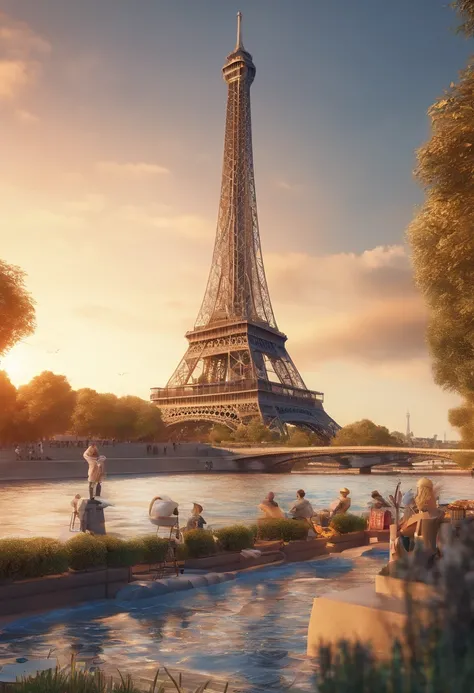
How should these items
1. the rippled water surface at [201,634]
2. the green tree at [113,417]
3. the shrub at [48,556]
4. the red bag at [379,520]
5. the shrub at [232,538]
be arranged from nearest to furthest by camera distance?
1. the rippled water surface at [201,634]
2. the shrub at [48,556]
3. the shrub at [232,538]
4. the red bag at [379,520]
5. the green tree at [113,417]

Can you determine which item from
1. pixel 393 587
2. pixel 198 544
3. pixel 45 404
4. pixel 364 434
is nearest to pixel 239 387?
pixel 45 404

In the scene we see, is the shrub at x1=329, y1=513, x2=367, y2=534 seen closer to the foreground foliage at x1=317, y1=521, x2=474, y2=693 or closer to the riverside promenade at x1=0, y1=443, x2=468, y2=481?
the foreground foliage at x1=317, y1=521, x2=474, y2=693

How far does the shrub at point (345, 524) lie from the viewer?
21.4 metres

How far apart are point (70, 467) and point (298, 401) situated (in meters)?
51.1

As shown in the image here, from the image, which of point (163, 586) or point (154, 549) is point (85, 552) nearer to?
point (163, 586)

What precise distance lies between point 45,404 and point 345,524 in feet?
210

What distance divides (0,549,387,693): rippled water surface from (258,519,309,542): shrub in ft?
12.1

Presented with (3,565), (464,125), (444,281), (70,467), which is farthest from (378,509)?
(70,467)

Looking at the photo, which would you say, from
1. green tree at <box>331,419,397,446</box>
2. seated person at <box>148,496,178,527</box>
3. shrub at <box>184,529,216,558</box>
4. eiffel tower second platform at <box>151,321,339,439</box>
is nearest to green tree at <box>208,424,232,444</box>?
eiffel tower second platform at <box>151,321,339,439</box>

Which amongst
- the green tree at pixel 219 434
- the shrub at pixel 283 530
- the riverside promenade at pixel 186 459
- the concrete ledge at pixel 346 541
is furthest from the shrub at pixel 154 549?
the green tree at pixel 219 434

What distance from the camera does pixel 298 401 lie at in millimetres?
Answer: 111000

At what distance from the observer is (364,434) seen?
13950 cm

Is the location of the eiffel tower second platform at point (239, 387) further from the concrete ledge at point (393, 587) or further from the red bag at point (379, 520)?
the concrete ledge at point (393, 587)

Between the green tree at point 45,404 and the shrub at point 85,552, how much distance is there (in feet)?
227
